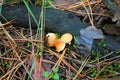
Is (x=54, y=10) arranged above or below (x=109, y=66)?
above

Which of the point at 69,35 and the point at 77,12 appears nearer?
the point at 69,35

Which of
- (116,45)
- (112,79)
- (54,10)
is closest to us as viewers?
(112,79)

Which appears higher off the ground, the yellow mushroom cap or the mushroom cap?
the yellow mushroom cap

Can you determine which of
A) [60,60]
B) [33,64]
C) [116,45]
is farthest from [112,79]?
[33,64]

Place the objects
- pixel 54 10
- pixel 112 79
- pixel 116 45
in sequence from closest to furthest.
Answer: pixel 112 79 → pixel 116 45 → pixel 54 10

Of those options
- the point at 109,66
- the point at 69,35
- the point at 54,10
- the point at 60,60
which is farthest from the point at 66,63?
the point at 54,10

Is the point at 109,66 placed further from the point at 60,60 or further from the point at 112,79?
the point at 60,60

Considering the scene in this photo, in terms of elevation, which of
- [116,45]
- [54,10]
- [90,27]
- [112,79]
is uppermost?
[54,10]

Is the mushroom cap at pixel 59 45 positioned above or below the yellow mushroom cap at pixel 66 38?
below
